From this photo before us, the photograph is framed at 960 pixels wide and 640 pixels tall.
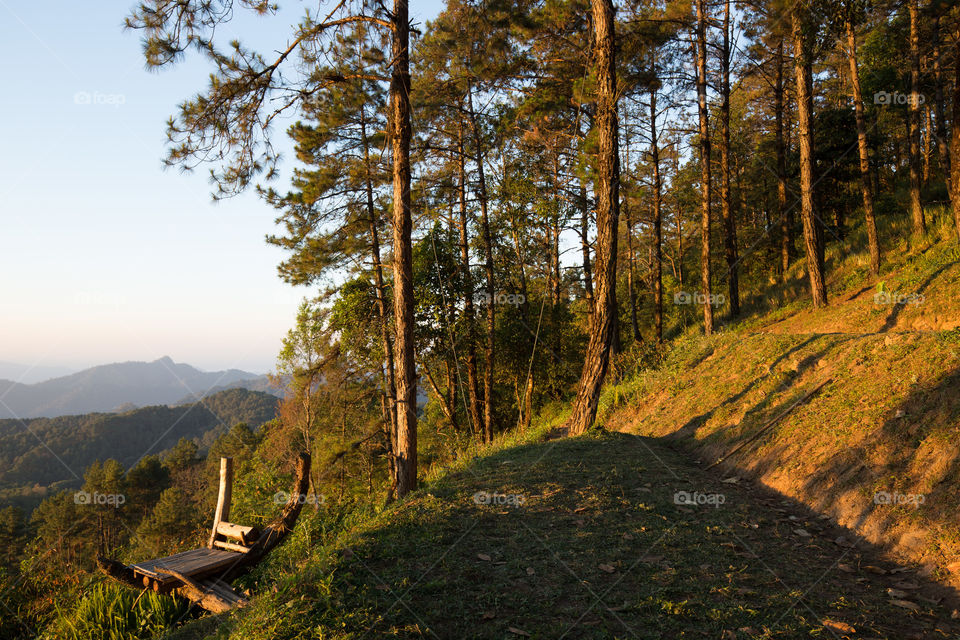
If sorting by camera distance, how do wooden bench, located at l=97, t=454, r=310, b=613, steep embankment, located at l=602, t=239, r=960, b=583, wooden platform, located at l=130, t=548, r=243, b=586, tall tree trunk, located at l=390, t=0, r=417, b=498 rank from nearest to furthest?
steep embankment, located at l=602, t=239, r=960, b=583, wooden bench, located at l=97, t=454, r=310, b=613, wooden platform, located at l=130, t=548, r=243, b=586, tall tree trunk, located at l=390, t=0, r=417, b=498

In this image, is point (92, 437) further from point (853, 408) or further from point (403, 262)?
point (853, 408)

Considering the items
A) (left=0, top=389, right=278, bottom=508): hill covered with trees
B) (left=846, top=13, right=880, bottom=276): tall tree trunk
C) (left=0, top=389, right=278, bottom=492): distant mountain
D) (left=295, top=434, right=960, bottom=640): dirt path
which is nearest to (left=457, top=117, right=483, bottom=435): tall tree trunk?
(left=295, top=434, right=960, bottom=640): dirt path

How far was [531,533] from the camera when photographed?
4.45 meters

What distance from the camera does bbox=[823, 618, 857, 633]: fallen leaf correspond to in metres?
2.99

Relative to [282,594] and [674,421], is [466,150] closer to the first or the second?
[674,421]

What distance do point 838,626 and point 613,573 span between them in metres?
1.44

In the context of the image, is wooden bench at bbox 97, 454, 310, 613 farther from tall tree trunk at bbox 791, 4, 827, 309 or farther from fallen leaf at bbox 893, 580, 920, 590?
tall tree trunk at bbox 791, 4, 827, 309

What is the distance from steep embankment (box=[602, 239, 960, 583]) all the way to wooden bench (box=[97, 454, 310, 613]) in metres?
6.79

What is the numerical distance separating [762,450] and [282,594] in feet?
22.3

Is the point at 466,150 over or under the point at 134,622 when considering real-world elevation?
over

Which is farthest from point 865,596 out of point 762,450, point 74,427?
point 74,427

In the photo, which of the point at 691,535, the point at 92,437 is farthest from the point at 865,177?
the point at 92,437

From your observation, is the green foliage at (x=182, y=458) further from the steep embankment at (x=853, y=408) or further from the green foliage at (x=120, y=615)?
the steep embankment at (x=853, y=408)

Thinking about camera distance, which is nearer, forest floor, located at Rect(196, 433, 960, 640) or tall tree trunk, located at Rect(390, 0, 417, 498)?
forest floor, located at Rect(196, 433, 960, 640)
